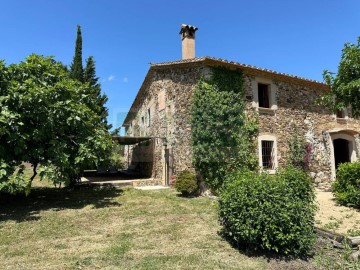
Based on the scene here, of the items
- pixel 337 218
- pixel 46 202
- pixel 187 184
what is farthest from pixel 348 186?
pixel 46 202

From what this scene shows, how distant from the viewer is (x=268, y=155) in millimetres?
12578

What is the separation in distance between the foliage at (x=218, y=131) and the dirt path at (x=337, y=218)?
11.5 ft

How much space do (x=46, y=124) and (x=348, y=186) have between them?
33.1 feet

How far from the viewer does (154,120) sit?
15227 millimetres

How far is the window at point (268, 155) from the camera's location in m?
12.5

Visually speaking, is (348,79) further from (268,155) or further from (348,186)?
(268,155)

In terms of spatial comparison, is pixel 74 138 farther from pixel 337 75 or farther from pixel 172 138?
pixel 337 75

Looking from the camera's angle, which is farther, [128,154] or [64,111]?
[128,154]

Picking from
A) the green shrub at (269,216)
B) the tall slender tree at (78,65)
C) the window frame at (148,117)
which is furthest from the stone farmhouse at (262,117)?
the tall slender tree at (78,65)

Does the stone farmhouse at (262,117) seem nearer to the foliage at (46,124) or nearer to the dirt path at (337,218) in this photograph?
the dirt path at (337,218)

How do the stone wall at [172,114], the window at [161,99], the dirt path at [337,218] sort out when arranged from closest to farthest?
the dirt path at [337,218] < the stone wall at [172,114] < the window at [161,99]

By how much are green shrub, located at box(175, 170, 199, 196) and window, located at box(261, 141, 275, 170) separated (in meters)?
3.58

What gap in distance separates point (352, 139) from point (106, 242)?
14.4 meters

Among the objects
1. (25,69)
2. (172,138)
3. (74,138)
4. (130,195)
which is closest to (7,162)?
(74,138)
